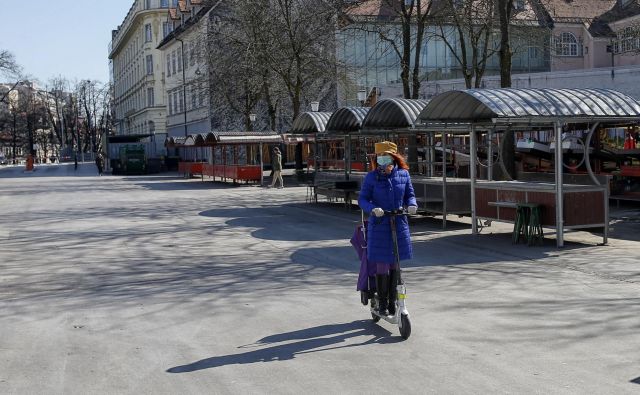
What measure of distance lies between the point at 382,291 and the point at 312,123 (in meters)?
21.0

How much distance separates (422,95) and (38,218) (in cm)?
2818

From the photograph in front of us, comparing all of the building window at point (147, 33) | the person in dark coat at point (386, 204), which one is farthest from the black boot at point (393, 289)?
the building window at point (147, 33)

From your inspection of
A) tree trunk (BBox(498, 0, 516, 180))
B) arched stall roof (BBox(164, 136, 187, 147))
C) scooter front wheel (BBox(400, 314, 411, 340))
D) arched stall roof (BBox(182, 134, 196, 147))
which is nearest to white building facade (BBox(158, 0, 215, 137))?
arched stall roof (BBox(164, 136, 187, 147))

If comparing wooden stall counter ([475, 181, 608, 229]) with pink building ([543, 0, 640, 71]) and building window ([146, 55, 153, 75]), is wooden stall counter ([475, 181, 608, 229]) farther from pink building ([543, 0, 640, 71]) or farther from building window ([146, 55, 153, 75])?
building window ([146, 55, 153, 75])

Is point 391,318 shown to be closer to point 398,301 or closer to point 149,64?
point 398,301

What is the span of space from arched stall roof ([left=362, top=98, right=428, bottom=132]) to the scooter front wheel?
1290 centimetres

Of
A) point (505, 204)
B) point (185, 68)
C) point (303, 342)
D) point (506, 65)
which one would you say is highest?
point (185, 68)

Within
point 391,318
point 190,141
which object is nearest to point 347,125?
point 391,318

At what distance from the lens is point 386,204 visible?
7.78 metres

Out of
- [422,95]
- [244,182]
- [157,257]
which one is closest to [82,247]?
[157,257]

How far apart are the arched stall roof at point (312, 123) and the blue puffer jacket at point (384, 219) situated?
64.9ft

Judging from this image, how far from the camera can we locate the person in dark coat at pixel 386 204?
25.5 feet

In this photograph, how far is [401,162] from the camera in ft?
25.9

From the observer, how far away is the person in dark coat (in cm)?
778
